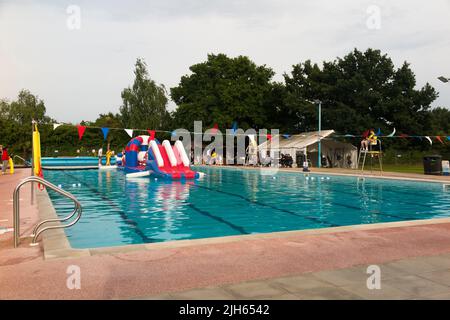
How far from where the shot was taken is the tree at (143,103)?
53.1 metres

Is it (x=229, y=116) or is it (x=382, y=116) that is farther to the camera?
(x=229, y=116)

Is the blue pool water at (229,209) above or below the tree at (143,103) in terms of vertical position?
below

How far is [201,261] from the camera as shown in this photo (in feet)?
16.5

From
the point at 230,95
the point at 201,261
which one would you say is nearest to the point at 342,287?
the point at 201,261

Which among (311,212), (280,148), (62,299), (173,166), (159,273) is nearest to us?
(62,299)

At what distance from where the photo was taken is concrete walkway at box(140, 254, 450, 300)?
380 cm

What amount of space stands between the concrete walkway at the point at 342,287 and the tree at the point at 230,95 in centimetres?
3920

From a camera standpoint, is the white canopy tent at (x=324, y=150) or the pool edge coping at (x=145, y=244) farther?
the white canopy tent at (x=324, y=150)

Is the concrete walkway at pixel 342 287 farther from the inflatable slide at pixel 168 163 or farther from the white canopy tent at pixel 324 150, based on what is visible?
the white canopy tent at pixel 324 150

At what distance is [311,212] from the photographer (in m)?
10.8

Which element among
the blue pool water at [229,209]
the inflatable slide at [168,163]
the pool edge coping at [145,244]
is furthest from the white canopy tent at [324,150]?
the pool edge coping at [145,244]
